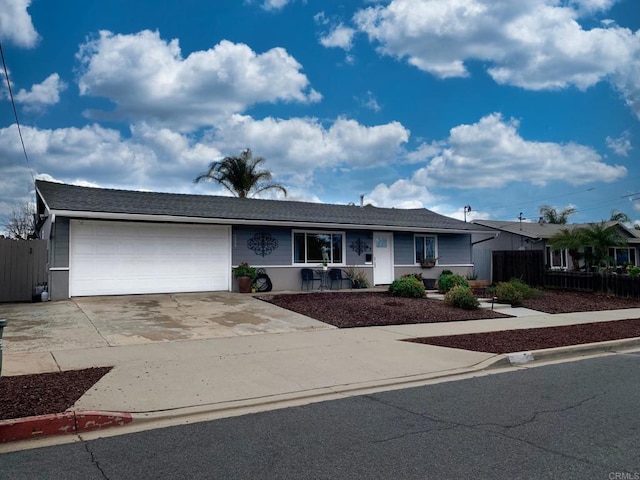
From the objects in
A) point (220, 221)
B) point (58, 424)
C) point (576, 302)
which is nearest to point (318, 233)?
point (220, 221)

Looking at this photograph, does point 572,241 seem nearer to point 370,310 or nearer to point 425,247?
point 425,247

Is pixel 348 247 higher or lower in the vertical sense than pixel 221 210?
lower

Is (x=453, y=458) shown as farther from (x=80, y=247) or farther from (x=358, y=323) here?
(x=80, y=247)

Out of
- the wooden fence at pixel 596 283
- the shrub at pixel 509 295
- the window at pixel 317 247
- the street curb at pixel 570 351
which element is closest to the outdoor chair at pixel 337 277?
the window at pixel 317 247

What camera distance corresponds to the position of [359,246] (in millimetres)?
20844

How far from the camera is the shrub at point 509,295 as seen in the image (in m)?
16.4

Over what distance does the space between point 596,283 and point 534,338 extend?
12.1 metres

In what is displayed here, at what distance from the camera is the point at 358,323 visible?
12.1m

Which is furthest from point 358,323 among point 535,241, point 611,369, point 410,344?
point 535,241

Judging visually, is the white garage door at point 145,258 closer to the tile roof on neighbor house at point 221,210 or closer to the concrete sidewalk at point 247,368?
the tile roof on neighbor house at point 221,210

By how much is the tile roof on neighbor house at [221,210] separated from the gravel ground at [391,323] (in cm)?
365

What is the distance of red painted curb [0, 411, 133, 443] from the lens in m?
4.82

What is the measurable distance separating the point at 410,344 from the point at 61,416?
6.50 meters

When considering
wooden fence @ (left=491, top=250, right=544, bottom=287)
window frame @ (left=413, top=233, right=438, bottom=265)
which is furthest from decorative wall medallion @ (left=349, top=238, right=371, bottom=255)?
wooden fence @ (left=491, top=250, right=544, bottom=287)
